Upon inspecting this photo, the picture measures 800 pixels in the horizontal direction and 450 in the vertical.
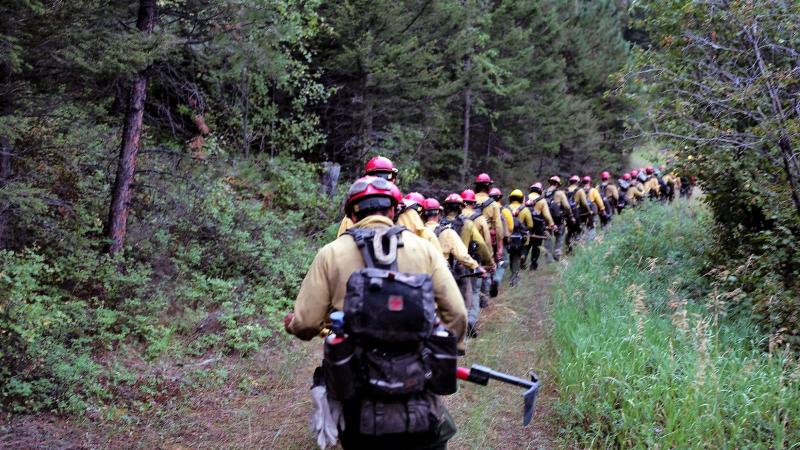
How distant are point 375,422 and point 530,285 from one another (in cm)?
981

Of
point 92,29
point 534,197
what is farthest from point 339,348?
point 534,197

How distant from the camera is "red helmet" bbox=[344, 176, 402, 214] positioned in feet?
11.1

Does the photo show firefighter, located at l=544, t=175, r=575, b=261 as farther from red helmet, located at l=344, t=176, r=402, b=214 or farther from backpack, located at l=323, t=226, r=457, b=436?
backpack, located at l=323, t=226, r=457, b=436

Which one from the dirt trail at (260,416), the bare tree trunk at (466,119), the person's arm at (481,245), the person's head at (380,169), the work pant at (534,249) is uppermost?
the bare tree trunk at (466,119)

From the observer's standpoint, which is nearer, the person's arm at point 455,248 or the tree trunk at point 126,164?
the person's arm at point 455,248

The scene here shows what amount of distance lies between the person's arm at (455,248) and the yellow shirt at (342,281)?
13.0 ft

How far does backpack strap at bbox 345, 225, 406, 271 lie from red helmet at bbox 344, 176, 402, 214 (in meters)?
0.23

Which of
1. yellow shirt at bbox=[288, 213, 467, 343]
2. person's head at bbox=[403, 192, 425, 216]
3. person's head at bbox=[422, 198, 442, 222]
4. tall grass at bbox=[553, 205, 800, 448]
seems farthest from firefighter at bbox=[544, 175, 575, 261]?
yellow shirt at bbox=[288, 213, 467, 343]

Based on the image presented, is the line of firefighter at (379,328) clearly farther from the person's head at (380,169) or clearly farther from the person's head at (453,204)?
the person's head at (453,204)

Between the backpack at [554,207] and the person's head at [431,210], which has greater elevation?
the person's head at [431,210]

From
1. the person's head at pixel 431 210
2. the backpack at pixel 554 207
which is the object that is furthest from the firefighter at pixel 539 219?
the person's head at pixel 431 210

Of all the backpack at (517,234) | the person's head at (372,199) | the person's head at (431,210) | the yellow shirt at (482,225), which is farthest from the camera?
the backpack at (517,234)

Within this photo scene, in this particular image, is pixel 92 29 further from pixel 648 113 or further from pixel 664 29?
pixel 664 29

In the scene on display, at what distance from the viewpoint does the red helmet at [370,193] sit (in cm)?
338
